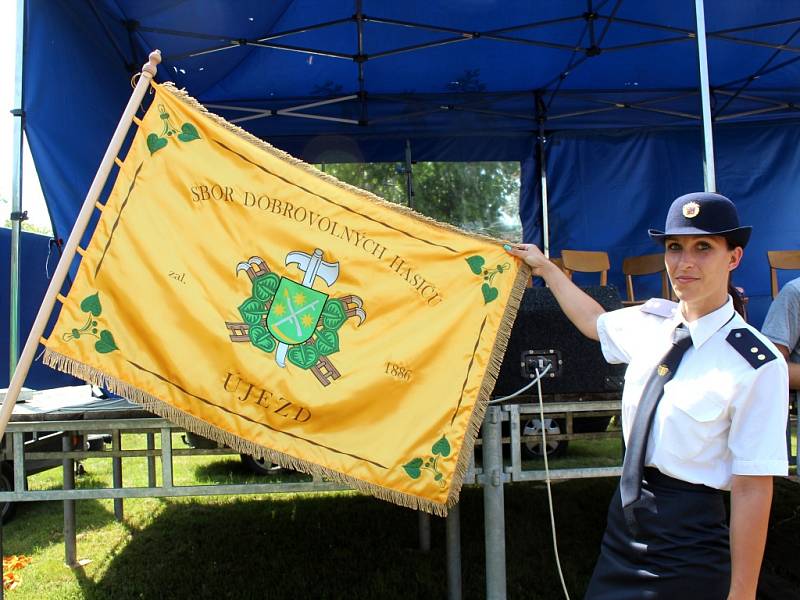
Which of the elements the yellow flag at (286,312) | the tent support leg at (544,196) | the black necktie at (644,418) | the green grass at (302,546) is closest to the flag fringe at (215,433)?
the yellow flag at (286,312)

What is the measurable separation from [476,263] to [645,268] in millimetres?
4355

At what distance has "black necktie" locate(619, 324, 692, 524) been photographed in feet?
5.71

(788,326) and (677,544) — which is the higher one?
(788,326)

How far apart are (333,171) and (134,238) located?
15.7 feet

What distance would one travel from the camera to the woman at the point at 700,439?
1.51 meters

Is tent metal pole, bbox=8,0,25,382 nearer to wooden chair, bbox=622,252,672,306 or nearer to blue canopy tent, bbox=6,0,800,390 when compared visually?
blue canopy tent, bbox=6,0,800,390

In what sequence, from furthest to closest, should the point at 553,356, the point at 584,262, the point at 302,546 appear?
the point at 584,262, the point at 302,546, the point at 553,356

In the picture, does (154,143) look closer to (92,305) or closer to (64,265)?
(64,265)

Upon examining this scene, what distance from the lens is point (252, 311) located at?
2541mm

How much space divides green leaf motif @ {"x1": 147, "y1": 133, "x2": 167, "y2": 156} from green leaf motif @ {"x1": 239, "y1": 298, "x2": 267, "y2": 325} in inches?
31.6

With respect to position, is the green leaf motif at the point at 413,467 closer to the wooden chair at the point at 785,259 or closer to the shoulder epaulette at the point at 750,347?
the shoulder epaulette at the point at 750,347

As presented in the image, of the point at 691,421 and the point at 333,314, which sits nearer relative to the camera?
the point at 691,421

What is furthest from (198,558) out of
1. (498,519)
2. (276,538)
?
(498,519)

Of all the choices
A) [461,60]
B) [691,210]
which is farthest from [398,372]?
[461,60]
